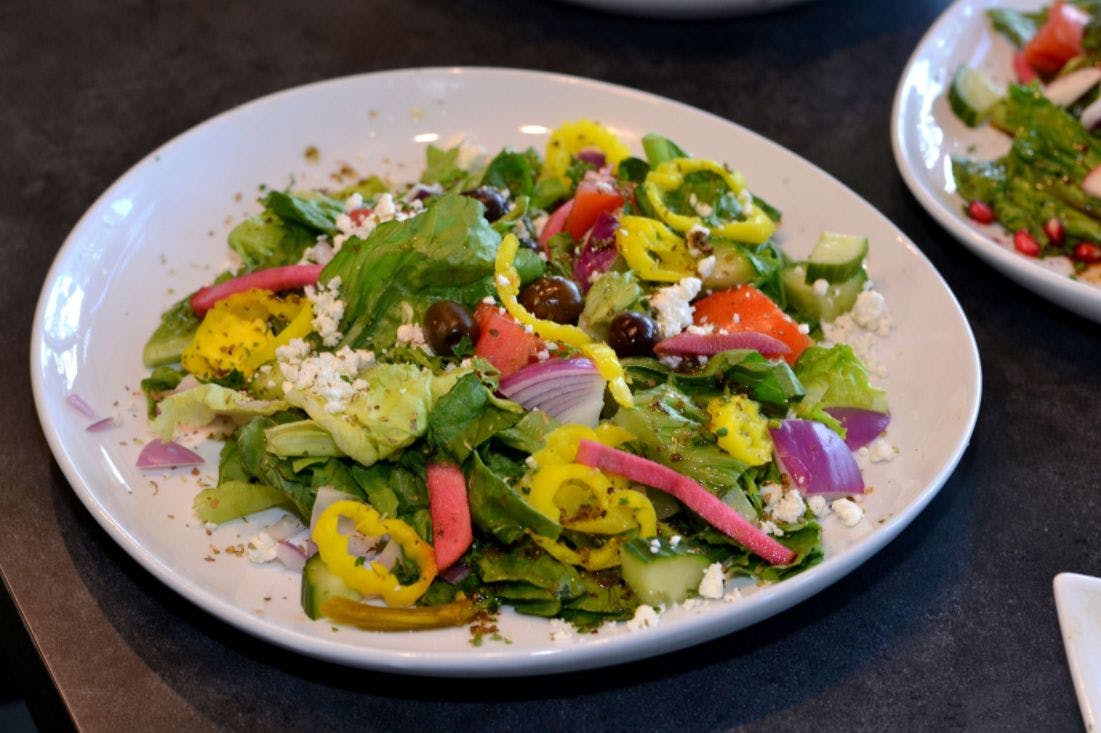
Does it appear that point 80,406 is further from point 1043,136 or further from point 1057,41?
point 1057,41

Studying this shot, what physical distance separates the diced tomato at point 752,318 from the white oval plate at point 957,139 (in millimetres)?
532

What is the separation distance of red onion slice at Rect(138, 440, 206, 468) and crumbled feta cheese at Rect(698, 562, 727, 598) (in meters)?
0.90

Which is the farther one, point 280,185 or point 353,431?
point 280,185

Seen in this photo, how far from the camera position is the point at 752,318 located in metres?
2.19

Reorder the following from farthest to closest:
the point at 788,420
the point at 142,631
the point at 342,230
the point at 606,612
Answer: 1. the point at 342,230
2. the point at 788,420
3. the point at 142,631
4. the point at 606,612

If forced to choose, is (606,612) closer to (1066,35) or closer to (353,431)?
(353,431)

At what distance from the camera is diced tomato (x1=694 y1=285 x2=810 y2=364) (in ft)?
7.16

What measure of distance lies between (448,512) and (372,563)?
14 cm

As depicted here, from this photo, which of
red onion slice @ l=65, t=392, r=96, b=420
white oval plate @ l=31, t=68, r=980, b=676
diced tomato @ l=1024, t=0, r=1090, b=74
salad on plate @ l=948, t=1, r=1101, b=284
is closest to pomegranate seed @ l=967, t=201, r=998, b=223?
salad on plate @ l=948, t=1, r=1101, b=284

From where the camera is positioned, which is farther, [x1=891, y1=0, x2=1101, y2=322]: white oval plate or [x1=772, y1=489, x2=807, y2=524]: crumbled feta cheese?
[x1=891, y1=0, x2=1101, y2=322]: white oval plate

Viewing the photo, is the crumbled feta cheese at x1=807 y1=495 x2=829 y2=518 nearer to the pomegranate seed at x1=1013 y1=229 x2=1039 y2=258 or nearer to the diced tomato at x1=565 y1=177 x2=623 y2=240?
the diced tomato at x1=565 y1=177 x2=623 y2=240

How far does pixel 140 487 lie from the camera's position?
77.1 inches

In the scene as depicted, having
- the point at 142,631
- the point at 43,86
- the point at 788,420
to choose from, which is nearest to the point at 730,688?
the point at 788,420

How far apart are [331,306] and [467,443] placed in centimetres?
44
